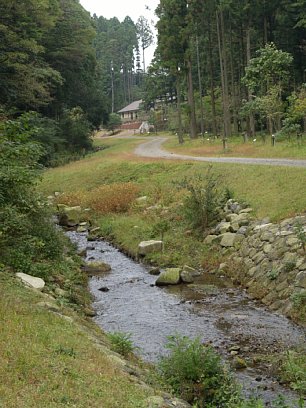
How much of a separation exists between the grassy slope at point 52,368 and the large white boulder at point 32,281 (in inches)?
85.0

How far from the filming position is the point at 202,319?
35.6 feet

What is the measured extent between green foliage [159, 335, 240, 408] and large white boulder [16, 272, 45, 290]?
143 inches

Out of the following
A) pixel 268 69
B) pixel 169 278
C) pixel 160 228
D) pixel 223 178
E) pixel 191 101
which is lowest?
pixel 169 278

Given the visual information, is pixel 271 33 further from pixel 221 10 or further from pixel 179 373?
pixel 179 373

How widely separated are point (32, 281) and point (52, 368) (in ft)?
15.1

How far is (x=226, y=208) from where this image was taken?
18281 millimetres

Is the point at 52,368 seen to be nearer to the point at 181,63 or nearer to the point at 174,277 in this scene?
the point at 174,277

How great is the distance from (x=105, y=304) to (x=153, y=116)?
7209 centimetres

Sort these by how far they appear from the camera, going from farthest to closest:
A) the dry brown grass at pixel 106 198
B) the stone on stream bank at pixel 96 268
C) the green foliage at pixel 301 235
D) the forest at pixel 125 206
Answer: the dry brown grass at pixel 106 198, the stone on stream bank at pixel 96 268, the green foliage at pixel 301 235, the forest at pixel 125 206

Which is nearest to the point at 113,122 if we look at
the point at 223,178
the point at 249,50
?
the point at 249,50

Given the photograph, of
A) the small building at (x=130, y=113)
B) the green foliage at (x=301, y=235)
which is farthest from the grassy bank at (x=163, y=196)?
the small building at (x=130, y=113)

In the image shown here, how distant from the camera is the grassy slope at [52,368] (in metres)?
5.17

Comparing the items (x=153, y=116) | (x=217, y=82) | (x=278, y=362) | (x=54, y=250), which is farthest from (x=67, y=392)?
(x=153, y=116)

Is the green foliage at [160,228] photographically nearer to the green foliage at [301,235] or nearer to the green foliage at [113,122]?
the green foliage at [301,235]
